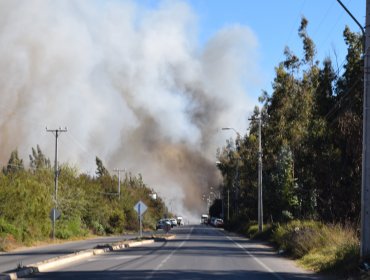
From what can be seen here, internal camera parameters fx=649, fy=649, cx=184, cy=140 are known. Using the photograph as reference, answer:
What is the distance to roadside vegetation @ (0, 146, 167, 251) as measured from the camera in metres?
46.7

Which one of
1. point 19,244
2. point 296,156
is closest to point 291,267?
point 296,156

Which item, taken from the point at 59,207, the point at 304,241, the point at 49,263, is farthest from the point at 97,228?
the point at 49,263

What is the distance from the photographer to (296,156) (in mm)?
46125

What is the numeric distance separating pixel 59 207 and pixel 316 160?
113 feet

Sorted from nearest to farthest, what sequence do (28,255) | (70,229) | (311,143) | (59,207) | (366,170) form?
(366,170) → (28,255) → (311,143) → (70,229) → (59,207)

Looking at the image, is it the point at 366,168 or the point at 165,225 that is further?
the point at 165,225

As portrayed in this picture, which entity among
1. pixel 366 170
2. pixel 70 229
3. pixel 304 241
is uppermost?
pixel 366 170

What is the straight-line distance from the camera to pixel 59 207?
64.1 meters

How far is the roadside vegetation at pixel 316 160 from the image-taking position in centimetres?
2877

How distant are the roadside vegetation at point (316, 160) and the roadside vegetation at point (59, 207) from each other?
17715 millimetres

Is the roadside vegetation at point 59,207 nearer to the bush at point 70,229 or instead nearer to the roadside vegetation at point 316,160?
the bush at point 70,229

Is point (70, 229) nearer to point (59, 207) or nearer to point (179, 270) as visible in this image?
point (59, 207)

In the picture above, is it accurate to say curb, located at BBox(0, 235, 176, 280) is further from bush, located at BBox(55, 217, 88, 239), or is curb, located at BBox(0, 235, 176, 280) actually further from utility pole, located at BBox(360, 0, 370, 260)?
bush, located at BBox(55, 217, 88, 239)

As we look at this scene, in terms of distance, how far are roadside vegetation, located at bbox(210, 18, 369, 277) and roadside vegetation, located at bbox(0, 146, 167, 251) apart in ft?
58.1
